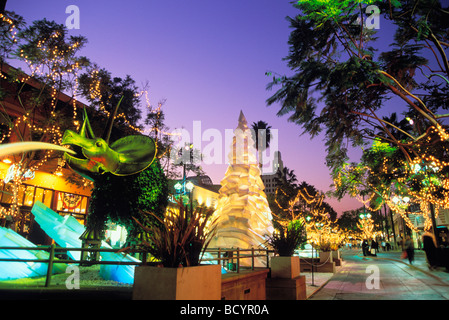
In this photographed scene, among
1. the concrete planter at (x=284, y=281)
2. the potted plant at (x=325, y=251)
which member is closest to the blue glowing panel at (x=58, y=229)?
the concrete planter at (x=284, y=281)

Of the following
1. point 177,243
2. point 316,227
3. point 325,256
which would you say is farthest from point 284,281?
point 316,227

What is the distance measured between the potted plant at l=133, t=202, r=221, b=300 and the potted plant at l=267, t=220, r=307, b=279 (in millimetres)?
4593

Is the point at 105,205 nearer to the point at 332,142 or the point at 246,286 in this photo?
the point at 246,286

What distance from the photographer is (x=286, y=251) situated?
30.0ft

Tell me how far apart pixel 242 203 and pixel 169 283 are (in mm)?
16659

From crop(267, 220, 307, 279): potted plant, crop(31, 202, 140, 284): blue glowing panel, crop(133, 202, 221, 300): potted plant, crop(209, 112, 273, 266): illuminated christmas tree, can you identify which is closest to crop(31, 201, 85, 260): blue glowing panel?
crop(31, 202, 140, 284): blue glowing panel

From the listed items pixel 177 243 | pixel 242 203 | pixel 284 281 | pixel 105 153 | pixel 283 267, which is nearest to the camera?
pixel 177 243

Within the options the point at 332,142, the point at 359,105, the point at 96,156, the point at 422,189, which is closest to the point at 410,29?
the point at 359,105

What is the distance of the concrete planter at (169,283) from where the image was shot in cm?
365

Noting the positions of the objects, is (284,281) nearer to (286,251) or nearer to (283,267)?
(283,267)

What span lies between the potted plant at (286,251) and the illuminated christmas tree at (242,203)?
28.4ft

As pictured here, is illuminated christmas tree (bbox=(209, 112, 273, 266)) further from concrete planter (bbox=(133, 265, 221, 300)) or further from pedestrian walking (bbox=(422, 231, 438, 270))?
concrete planter (bbox=(133, 265, 221, 300))

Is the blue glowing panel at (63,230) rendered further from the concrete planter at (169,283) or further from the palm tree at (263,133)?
the palm tree at (263,133)
